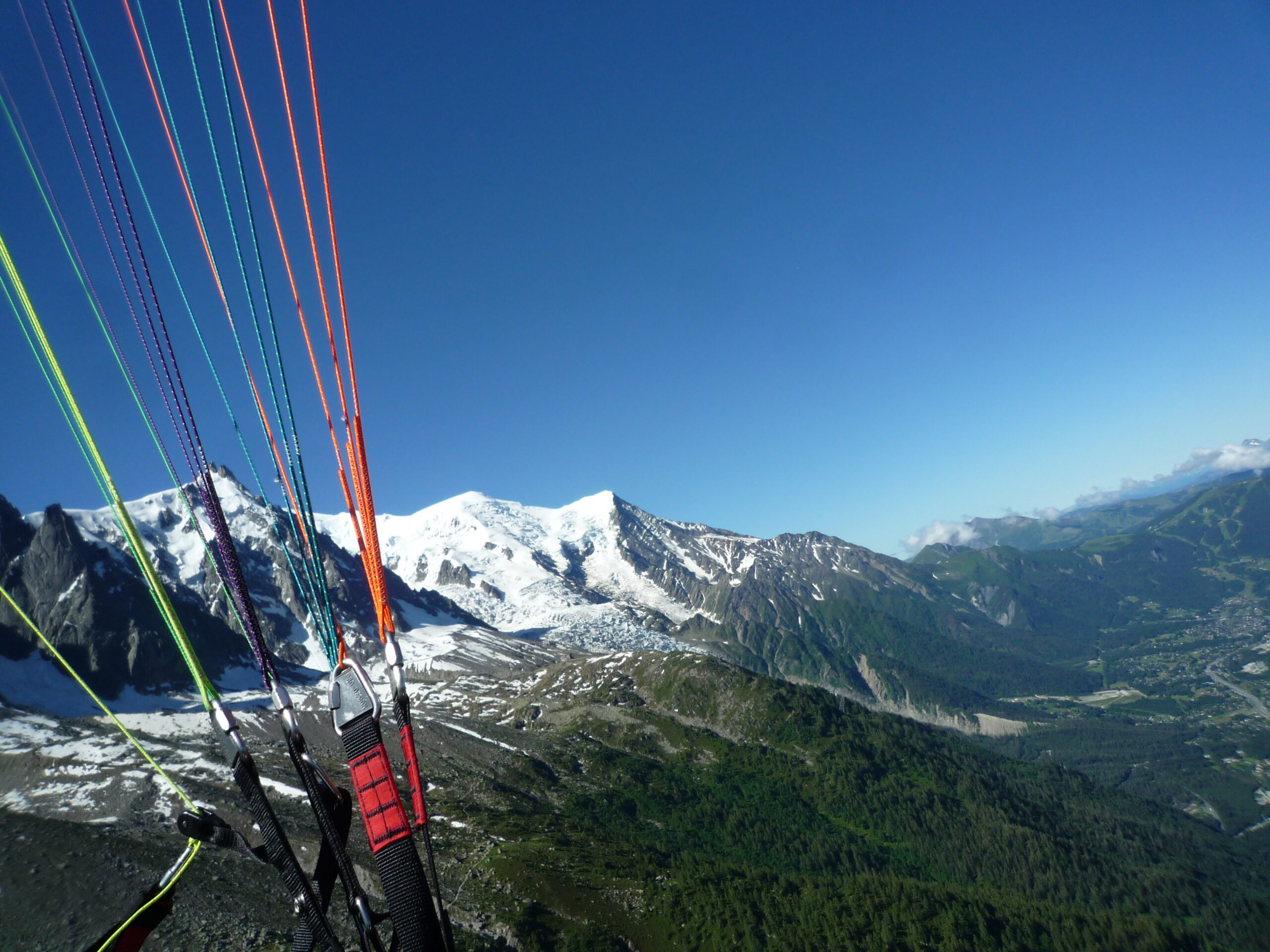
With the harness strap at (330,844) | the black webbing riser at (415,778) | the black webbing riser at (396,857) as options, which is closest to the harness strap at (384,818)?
the black webbing riser at (396,857)

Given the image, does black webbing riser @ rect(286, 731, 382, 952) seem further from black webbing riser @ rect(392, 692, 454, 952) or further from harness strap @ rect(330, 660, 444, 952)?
black webbing riser @ rect(392, 692, 454, 952)

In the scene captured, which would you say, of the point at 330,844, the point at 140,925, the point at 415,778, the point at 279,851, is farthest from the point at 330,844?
the point at 140,925

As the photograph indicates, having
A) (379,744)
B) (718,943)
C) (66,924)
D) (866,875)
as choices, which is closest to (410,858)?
(379,744)

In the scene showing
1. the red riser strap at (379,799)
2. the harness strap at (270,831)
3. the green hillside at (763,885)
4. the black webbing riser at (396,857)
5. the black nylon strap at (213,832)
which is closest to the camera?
the black webbing riser at (396,857)

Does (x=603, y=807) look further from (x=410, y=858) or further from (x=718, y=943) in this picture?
(x=410, y=858)

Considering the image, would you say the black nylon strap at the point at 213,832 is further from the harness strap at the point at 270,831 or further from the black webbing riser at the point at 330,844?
the black webbing riser at the point at 330,844

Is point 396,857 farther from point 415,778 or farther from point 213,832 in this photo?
point 213,832
